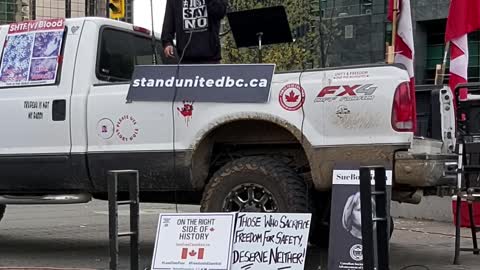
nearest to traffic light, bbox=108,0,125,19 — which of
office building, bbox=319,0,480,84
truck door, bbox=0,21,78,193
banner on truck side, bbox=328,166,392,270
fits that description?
truck door, bbox=0,21,78,193

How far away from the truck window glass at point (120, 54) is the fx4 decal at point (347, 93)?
235cm

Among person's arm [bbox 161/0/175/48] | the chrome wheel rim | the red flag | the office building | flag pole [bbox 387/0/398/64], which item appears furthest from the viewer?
the office building

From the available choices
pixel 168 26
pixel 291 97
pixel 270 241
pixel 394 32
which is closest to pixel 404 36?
pixel 394 32

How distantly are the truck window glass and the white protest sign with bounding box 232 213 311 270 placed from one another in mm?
2519

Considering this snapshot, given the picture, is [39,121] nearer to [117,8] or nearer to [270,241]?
[270,241]

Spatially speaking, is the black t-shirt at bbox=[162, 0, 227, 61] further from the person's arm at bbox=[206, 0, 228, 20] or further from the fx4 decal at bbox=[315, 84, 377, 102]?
the fx4 decal at bbox=[315, 84, 377, 102]

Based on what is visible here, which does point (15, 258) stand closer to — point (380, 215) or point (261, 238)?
point (261, 238)

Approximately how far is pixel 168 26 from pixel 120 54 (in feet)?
1.97

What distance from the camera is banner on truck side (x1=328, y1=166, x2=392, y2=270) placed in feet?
21.2

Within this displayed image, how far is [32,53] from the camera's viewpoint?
8.10 m

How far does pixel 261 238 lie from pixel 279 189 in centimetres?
76

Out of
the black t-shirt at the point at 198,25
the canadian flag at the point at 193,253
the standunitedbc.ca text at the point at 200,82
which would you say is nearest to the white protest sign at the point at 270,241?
the canadian flag at the point at 193,253

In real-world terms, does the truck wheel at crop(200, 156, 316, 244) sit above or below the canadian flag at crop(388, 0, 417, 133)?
below

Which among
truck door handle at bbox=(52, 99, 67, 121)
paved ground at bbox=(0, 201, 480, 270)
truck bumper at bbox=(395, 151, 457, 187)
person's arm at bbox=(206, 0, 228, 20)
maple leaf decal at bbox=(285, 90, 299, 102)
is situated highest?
person's arm at bbox=(206, 0, 228, 20)
